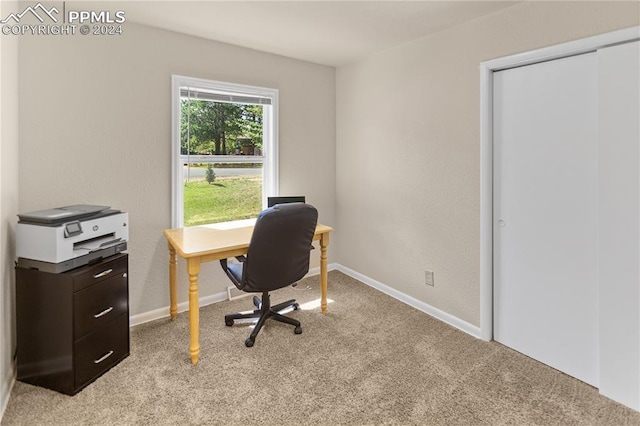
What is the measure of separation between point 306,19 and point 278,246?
1.69m

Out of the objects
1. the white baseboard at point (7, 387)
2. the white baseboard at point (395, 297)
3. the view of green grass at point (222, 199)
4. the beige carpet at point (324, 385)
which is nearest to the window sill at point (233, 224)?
the view of green grass at point (222, 199)

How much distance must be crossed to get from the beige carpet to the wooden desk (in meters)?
0.23

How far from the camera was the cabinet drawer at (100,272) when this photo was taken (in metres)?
1.94

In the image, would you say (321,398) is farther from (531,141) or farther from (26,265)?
(531,141)

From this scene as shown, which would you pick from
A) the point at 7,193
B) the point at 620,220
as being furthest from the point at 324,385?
the point at 7,193

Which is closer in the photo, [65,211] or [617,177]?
[617,177]

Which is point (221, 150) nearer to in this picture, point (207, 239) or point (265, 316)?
point (207, 239)

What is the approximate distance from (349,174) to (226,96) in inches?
60.4

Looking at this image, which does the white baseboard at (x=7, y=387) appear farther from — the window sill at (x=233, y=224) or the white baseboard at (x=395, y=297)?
the window sill at (x=233, y=224)

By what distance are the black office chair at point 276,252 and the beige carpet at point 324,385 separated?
294 millimetres

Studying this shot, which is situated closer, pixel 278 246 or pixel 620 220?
pixel 620 220

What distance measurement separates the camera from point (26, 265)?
1953 millimetres

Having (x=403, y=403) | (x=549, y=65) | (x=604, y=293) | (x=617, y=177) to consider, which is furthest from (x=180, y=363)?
(x=549, y=65)

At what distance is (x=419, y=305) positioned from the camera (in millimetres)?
3066
